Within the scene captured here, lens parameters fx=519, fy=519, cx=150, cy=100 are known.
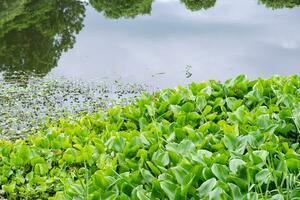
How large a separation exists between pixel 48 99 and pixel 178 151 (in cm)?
401

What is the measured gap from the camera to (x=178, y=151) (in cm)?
220

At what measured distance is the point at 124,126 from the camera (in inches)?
111

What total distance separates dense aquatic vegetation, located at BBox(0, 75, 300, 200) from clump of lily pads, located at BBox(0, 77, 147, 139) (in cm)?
237

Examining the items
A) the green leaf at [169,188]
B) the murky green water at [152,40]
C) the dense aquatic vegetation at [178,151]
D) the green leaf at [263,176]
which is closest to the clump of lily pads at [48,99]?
the murky green water at [152,40]

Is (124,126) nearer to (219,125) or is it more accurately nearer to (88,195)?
(219,125)

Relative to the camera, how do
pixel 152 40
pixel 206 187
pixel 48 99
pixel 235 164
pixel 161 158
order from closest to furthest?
1. pixel 206 187
2. pixel 235 164
3. pixel 161 158
4. pixel 48 99
5. pixel 152 40

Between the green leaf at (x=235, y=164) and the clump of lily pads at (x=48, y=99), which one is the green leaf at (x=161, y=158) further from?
the clump of lily pads at (x=48, y=99)

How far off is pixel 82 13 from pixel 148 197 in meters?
8.35

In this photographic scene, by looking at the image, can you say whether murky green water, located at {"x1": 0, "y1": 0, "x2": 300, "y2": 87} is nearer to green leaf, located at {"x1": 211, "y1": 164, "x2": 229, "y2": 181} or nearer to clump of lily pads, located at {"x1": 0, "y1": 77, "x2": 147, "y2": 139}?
clump of lily pads, located at {"x1": 0, "y1": 77, "x2": 147, "y2": 139}

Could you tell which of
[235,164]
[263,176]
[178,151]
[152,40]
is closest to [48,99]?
[152,40]

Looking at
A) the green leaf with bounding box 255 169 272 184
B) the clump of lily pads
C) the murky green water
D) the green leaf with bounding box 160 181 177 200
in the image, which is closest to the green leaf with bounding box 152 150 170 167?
the green leaf with bounding box 160 181 177 200

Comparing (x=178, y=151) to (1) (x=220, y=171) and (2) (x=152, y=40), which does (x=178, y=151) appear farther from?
(2) (x=152, y=40)

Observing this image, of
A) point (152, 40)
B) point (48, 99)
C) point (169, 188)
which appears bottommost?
point (48, 99)

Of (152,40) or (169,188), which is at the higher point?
(169,188)
